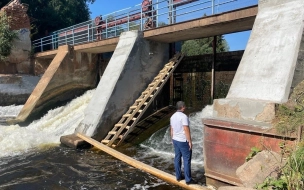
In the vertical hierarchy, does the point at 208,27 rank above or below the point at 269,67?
above

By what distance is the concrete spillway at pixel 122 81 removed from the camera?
9055 millimetres

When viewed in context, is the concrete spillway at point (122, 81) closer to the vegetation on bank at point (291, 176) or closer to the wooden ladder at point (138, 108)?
the wooden ladder at point (138, 108)

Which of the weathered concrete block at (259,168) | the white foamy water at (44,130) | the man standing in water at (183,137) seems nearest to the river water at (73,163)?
the white foamy water at (44,130)

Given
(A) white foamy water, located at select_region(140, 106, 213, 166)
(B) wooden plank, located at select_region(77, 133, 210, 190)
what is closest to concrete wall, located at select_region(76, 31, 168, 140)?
(B) wooden plank, located at select_region(77, 133, 210, 190)

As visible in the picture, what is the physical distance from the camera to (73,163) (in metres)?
7.09

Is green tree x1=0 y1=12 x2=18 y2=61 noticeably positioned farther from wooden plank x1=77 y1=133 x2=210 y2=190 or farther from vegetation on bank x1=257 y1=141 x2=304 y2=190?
vegetation on bank x1=257 y1=141 x2=304 y2=190

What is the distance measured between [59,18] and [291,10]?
23.1 metres

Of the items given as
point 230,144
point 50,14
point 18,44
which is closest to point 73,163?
point 230,144

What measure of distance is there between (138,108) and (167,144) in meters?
1.72

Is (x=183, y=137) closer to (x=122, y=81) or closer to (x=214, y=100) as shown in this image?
(x=214, y=100)

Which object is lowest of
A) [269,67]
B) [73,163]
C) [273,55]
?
[73,163]

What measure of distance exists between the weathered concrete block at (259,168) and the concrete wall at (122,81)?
5635 millimetres

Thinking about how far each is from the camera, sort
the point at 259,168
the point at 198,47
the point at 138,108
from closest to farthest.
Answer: the point at 259,168
the point at 138,108
the point at 198,47

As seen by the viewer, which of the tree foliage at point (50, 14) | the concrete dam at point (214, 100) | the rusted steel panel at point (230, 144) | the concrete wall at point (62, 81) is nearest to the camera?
the rusted steel panel at point (230, 144)
